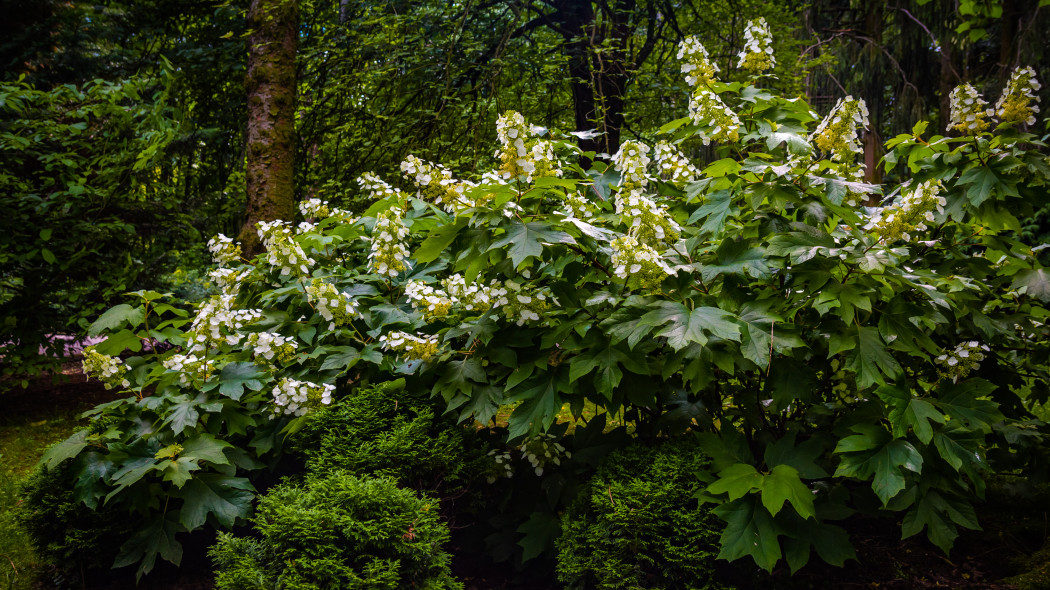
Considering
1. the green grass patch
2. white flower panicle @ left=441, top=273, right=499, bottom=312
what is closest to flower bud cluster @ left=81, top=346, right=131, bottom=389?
the green grass patch

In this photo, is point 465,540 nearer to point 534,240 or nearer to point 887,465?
point 534,240

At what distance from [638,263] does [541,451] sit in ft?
3.29

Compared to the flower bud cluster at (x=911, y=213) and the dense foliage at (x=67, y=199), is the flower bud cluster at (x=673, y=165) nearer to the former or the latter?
the flower bud cluster at (x=911, y=213)

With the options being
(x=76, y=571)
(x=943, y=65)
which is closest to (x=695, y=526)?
(x=76, y=571)

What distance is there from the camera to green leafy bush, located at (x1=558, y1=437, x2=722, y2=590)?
227 centimetres

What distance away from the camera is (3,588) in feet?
9.04

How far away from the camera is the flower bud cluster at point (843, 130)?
2422 millimetres

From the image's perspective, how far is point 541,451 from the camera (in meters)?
2.68

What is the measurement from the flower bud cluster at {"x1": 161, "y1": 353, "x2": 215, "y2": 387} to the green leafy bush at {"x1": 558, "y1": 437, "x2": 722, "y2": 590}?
5.46ft

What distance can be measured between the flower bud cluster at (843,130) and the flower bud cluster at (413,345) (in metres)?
1.78

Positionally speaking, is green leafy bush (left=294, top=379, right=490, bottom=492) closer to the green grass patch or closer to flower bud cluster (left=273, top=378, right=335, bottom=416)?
flower bud cluster (left=273, top=378, right=335, bottom=416)

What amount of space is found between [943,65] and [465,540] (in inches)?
398

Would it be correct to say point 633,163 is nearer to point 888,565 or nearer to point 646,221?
point 646,221

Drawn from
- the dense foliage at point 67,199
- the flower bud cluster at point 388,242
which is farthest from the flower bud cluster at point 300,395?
the dense foliage at point 67,199
